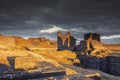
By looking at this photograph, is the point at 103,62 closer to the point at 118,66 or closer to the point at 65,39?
the point at 118,66

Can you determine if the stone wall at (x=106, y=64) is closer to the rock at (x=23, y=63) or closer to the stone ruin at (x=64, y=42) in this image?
the rock at (x=23, y=63)

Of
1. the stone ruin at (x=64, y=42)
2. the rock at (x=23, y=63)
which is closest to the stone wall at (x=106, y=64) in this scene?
the rock at (x=23, y=63)

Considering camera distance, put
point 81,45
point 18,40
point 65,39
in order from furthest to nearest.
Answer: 1. point 18,40
2. point 65,39
3. point 81,45

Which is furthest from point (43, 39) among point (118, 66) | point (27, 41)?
point (118, 66)

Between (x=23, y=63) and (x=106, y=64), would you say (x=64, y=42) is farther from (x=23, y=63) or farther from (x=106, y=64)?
(x=23, y=63)

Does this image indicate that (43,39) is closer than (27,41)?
No

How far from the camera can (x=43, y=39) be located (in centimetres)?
7338

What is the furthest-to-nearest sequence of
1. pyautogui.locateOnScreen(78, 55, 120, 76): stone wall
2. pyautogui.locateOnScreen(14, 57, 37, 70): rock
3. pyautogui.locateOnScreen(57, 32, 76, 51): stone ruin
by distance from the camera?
pyautogui.locateOnScreen(57, 32, 76, 51): stone ruin, pyautogui.locateOnScreen(78, 55, 120, 76): stone wall, pyautogui.locateOnScreen(14, 57, 37, 70): rock

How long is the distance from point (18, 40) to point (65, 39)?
20.1m

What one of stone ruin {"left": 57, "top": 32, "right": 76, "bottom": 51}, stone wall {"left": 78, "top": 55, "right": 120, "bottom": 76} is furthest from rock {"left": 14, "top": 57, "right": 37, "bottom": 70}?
stone ruin {"left": 57, "top": 32, "right": 76, "bottom": 51}

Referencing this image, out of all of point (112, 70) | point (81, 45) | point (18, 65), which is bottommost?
point (112, 70)

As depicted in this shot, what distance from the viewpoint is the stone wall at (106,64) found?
26344 mm

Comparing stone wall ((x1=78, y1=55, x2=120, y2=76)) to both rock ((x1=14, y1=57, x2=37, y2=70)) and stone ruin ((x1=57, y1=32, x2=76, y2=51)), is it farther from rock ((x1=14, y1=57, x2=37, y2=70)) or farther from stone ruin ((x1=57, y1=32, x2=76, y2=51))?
stone ruin ((x1=57, y1=32, x2=76, y2=51))

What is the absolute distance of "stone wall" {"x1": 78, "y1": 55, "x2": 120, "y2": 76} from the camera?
86.4 ft
